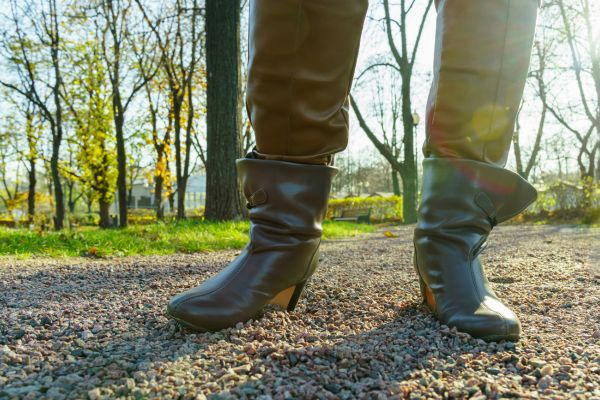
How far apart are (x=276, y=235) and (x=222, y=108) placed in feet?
14.9

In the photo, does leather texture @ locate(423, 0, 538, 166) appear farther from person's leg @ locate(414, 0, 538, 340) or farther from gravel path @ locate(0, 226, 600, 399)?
gravel path @ locate(0, 226, 600, 399)

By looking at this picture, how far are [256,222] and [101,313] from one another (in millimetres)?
511

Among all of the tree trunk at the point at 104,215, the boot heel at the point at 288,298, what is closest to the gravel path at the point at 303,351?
the boot heel at the point at 288,298

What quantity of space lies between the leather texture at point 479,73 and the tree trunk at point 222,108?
14.6 feet

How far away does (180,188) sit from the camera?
47.1 ft

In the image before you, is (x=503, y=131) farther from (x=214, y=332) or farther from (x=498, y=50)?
(x=214, y=332)

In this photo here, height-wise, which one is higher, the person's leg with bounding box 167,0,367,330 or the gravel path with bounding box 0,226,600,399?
the person's leg with bounding box 167,0,367,330

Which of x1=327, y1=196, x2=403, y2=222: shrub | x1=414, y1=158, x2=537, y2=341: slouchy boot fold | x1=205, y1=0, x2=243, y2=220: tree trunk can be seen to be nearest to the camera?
x1=414, y1=158, x2=537, y2=341: slouchy boot fold

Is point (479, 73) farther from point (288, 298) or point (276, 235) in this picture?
point (288, 298)

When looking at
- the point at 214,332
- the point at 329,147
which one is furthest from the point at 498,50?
the point at 214,332

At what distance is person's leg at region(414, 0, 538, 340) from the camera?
1.12 m

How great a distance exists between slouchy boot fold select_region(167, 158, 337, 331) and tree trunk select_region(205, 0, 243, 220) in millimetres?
4303

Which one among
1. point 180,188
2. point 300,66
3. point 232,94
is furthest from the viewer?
point 180,188

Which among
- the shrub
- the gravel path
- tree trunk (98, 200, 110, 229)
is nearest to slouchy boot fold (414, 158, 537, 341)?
the gravel path
